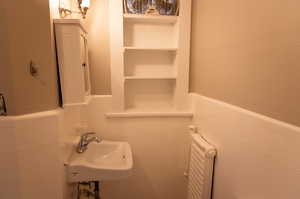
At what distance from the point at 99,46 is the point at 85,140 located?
88 cm

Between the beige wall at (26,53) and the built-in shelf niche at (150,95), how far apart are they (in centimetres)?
101

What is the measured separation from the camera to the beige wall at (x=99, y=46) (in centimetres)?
180

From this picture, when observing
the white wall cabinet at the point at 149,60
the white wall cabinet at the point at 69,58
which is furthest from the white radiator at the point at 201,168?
the white wall cabinet at the point at 69,58

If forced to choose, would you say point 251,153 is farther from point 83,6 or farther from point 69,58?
point 83,6

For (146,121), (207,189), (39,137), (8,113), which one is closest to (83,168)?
(39,137)

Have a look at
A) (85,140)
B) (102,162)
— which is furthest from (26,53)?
(102,162)

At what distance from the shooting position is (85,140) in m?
1.73

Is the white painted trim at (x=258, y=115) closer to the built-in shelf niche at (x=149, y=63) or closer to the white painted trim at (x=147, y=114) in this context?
the white painted trim at (x=147, y=114)

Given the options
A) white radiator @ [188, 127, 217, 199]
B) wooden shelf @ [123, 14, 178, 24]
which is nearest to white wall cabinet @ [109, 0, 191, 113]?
wooden shelf @ [123, 14, 178, 24]

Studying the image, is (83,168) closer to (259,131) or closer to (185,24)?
(259,131)

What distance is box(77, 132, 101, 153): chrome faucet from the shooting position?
65.2 inches

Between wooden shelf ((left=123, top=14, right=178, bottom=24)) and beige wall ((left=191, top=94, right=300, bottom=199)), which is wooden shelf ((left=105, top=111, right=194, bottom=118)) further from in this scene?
wooden shelf ((left=123, top=14, right=178, bottom=24))

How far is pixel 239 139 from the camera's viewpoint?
3.82ft

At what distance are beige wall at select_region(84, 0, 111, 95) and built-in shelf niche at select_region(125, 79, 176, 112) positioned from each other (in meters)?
0.27
